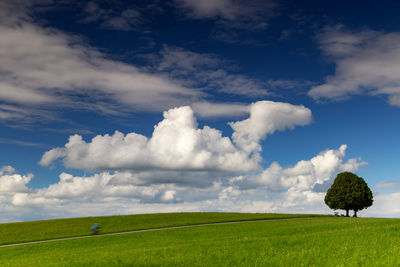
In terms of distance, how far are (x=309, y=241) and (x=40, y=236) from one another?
3749cm

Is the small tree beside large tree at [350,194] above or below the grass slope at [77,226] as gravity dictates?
above

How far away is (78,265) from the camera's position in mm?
16078

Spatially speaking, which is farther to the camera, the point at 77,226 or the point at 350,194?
the point at 350,194

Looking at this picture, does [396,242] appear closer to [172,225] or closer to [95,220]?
[172,225]

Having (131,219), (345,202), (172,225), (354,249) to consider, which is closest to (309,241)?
(354,249)

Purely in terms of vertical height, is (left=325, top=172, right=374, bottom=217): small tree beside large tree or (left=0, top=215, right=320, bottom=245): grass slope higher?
(left=325, top=172, right=374, bottom=217): small tree beside large tree

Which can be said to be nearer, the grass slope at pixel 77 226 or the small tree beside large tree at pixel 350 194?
the grass slope at pixel 77 226

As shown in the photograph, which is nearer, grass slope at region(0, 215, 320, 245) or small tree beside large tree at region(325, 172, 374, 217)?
grass slope at region(0, 215, 320, 245)

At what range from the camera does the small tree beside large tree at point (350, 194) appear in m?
70.9

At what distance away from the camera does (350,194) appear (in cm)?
7081

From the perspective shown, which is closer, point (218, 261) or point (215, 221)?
point (218, 261)

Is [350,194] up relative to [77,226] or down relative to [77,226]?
up

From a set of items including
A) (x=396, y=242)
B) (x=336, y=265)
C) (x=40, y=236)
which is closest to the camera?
(x=336, y=265)

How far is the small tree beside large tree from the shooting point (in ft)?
233
